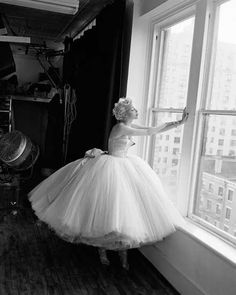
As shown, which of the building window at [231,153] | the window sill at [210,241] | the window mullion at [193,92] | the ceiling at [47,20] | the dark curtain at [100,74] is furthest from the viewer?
the ceiling at [47,20]

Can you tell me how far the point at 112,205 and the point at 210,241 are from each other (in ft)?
2.27

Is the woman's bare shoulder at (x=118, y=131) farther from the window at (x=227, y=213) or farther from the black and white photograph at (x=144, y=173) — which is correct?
the window at (x=227, y=213)

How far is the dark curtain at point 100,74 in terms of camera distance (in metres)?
3.07

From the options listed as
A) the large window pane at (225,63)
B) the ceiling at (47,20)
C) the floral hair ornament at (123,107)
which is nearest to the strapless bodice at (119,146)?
the floral hair ornament at (123,107)

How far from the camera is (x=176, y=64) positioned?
2818 mm

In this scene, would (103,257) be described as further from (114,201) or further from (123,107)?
(123,107)

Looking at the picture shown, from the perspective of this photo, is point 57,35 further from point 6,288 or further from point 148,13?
point 6,288

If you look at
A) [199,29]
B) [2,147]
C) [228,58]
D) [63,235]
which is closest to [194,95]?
[228,58]

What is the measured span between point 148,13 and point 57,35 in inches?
103

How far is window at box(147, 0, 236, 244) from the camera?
2193mm

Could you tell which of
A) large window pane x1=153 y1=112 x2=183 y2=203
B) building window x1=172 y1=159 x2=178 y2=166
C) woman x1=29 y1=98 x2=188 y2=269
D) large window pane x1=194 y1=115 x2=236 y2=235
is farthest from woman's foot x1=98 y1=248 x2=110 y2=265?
building window x1=172 y1=159 x2=178 y2=166

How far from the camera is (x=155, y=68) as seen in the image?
3076mm

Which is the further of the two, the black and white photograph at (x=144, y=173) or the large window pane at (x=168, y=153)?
the large window pane at (x=168, y=153)

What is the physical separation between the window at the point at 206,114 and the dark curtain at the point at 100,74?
0.54m
